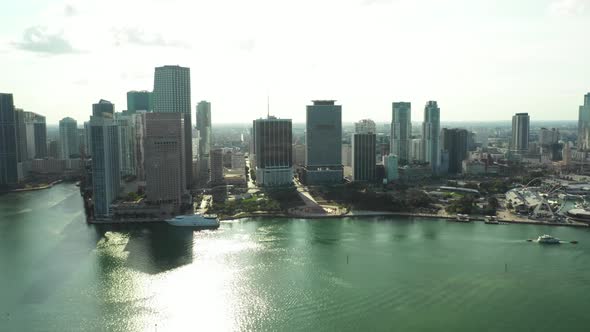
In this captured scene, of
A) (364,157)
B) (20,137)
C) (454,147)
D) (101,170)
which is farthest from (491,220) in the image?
(20,137)

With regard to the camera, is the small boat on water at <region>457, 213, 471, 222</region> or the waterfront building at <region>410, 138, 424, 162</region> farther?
the waterfront building at <region>410, 138, 424, 162</region>

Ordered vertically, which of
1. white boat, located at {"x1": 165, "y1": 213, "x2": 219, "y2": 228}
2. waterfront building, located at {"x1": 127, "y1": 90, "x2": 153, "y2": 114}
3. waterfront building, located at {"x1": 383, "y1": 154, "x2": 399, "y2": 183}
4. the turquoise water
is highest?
waterfront building, located at {"x1": 127, "y1": 90, "x2": 153, "y2": 114}

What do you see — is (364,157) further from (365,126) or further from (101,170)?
(101,170)

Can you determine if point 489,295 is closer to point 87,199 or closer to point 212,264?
point 212,264

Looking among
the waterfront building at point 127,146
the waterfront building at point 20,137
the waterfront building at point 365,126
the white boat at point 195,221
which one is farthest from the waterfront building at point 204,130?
the white boat at point 195,221

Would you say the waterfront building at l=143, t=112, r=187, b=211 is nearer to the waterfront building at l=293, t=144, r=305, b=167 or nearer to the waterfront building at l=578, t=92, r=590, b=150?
the waterfront building at l=293, t=144, r=305, b=167

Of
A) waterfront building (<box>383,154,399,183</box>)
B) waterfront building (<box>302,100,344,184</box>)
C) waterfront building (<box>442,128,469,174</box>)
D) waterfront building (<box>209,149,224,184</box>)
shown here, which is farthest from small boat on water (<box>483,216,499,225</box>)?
waterfront building (<box>442,128,469,174</box>)

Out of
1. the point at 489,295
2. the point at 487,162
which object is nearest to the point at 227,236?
the point at 489,295
